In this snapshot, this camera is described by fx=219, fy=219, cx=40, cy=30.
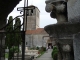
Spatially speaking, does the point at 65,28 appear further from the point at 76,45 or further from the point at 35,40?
the point at 35,40

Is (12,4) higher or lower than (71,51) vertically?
higher

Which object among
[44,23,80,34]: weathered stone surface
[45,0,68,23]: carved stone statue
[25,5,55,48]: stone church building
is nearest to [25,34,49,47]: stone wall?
[25,5,55,48]: stone church building

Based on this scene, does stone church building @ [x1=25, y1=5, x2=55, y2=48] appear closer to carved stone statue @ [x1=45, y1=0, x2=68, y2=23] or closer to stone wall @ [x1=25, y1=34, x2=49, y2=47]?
stone wall @ [x1=25, y1=34, x2=49, y2=47]

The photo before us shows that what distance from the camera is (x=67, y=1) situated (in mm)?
2166

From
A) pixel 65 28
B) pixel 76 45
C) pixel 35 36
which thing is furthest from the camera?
pixel 35 36

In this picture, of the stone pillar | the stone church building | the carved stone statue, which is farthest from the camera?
the stone church building

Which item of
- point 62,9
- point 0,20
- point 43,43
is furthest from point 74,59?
point 43,43

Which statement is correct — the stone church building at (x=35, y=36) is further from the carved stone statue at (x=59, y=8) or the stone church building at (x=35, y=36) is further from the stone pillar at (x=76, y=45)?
the stone pillar at (x=76, y=45)

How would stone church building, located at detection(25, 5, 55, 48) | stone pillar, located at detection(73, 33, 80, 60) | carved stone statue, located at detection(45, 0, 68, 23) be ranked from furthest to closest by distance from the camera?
stone church building, located at detection(25, 5, 55, 48)
carved stone statue, located at detection(45, 0, 68, 23)
stone pillar, located at detection(73, 33, 80, 60)

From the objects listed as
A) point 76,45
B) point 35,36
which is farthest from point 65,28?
point 35,36

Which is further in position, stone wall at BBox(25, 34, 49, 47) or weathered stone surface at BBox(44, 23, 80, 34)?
stone wall at BBox(25, 34, 49, 47)

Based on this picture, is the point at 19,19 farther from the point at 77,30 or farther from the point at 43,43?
the point at 43,43

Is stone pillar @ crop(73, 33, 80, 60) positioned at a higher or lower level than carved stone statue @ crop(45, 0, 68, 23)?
lower

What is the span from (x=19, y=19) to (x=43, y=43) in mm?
69719
